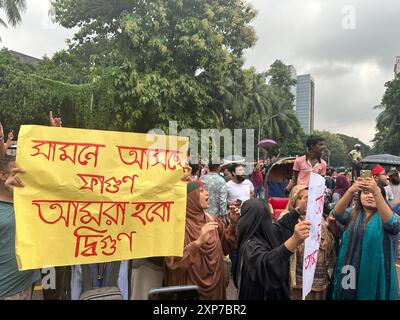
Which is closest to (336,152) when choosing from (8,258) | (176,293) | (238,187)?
(238,187)

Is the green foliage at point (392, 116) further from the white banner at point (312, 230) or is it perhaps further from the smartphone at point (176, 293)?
the smartphone at point (176, 293)

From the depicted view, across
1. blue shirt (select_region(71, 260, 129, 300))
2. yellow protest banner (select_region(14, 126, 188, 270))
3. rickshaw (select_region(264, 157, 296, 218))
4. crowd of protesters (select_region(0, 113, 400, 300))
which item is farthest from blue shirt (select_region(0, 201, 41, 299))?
rickshaw (select_region(264, 157, 296, 218))

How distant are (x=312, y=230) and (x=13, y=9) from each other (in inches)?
841

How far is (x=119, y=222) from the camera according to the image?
2.35 m

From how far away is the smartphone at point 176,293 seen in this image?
5.32ft

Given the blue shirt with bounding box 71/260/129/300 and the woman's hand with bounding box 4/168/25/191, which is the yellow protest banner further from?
the blue shirt with bounding box 71/260/129/300

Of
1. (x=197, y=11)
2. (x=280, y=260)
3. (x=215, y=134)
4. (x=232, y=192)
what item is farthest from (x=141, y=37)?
(x=280, y=260)

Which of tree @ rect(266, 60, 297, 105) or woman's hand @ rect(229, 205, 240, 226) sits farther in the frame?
tree @ rect(266, 60, 297, 105)

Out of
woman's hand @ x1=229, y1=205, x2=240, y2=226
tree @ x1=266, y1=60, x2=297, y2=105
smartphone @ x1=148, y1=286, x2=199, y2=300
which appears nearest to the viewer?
smartphone @ x1=148, y1=286, x2=199, y2=300

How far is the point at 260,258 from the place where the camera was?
85.0 inches

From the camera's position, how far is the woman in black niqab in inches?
82.5

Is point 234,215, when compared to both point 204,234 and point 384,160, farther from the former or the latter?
point 384,160

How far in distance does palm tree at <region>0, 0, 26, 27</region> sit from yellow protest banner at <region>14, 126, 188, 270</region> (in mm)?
20234
